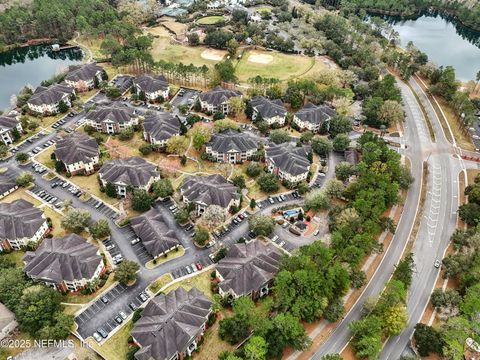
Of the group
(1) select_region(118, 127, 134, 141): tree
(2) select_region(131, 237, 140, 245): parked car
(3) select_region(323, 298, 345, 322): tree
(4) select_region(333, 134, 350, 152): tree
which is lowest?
(2) select_region(131, 237, 140, 245): parked car

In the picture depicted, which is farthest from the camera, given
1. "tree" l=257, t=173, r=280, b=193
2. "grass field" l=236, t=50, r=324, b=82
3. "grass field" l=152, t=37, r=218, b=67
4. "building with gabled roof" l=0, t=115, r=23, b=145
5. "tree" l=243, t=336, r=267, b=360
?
"grass field" l=152, t=37, r=218, b=67

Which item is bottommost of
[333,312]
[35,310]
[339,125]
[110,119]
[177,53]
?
[35,310]

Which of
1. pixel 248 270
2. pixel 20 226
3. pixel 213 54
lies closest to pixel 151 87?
pixel 213 54

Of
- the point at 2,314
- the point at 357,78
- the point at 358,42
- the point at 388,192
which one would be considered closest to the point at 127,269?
the point at 2,314

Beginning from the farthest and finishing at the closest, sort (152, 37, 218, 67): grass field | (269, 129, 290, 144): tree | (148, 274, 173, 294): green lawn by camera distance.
→ (152, 37, 218, 67): grass field, (269, 129, 290, 144): tree, (148, 274, 173, 294): green lawn

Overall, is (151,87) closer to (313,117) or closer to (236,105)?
(236,105)

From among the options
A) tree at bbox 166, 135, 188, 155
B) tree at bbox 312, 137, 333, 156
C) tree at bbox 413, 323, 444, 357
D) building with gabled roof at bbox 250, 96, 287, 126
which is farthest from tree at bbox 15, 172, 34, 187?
tree at bbox 413, 323, 444, 357

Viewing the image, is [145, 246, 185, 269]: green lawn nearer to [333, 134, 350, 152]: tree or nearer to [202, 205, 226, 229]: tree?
[202, 205, 226, 229]: tree
